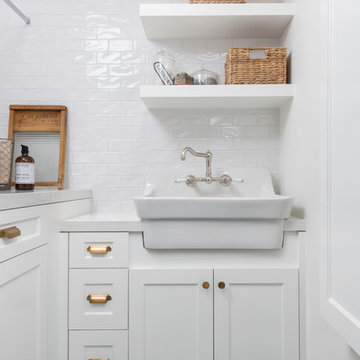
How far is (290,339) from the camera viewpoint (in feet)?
4.26

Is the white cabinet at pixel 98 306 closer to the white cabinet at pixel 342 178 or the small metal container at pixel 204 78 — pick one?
the white cabinet at pixel 342 178

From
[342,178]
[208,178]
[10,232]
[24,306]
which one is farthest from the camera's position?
[208,178]

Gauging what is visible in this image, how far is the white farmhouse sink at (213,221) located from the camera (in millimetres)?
1217

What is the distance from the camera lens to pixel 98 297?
1301 mm

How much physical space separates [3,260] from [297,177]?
1245 mm

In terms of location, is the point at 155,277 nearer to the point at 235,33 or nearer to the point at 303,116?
the point at 303,116

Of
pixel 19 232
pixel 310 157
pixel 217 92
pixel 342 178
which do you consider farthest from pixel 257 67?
pixel 19 232

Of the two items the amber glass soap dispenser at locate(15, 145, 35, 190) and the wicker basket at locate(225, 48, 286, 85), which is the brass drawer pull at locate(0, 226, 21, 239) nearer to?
the amber glass soap dispenser at locate(15, 145, 35, 190)

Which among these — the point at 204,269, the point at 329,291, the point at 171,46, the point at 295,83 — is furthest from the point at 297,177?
the point at 171,46

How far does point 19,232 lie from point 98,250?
1.14 feet

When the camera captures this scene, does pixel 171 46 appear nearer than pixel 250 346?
No

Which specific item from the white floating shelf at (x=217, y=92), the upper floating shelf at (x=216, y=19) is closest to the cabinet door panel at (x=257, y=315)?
the white floating shelf at (x=217, y=92)

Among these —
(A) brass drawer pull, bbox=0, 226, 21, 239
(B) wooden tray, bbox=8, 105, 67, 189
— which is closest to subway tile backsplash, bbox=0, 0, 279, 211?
(B) wooden tray, bbox=8, 105, 67, 189

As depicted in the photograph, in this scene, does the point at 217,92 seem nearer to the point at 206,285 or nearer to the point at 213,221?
the point at 213,221
